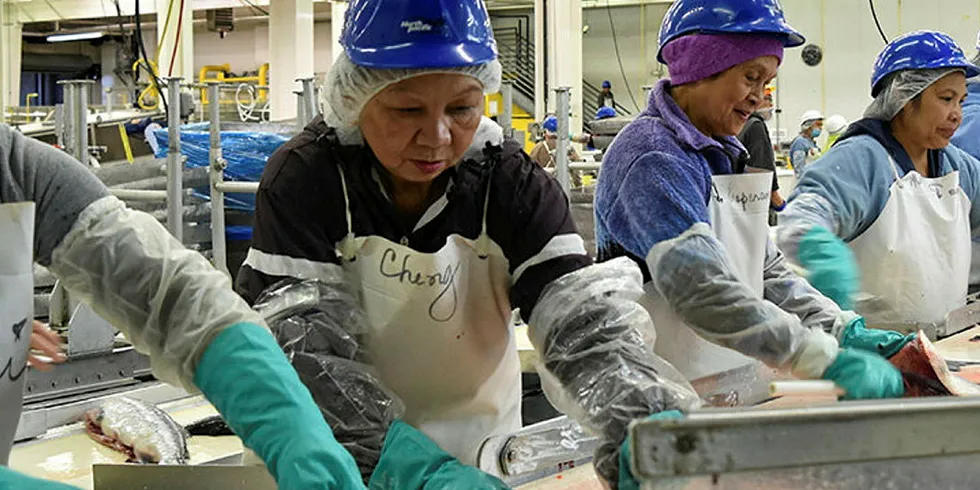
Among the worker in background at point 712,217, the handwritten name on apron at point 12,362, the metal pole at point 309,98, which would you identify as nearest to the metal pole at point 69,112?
the metal pole at point 309,98

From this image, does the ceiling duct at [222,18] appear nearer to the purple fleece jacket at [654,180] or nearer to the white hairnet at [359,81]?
the purple fleece jacket at [654,180]

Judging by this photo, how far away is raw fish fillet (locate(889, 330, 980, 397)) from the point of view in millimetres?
1770

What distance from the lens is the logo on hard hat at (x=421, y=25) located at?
1529 mm

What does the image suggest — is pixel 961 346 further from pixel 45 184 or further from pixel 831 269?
pixel 45 184

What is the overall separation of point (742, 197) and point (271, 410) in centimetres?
126

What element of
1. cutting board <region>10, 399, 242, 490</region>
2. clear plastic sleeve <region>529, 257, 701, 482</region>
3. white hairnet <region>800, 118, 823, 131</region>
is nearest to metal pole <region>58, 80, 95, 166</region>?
cutting board <region>10, 399, 242, 490</region>

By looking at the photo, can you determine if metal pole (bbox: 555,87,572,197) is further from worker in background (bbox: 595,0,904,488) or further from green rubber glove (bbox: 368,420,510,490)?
green rubber glove (bbox: 368,420,510,490)

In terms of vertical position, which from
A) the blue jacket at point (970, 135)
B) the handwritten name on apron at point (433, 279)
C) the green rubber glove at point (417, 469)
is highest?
the blue jacket at point (970, 135)

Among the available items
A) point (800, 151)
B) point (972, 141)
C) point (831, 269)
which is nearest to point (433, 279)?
point (831, 269)

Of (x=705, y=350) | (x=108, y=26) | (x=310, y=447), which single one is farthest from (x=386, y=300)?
(x=108, y=26)

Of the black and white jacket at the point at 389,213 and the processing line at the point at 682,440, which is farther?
the black and white jacket at the point at 389,213

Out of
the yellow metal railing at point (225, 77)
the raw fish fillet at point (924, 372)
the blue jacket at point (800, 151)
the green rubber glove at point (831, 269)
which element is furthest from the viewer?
the yellow metal railing at point (225, 77)

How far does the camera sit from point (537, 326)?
1620 mm

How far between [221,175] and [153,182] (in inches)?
41.2
